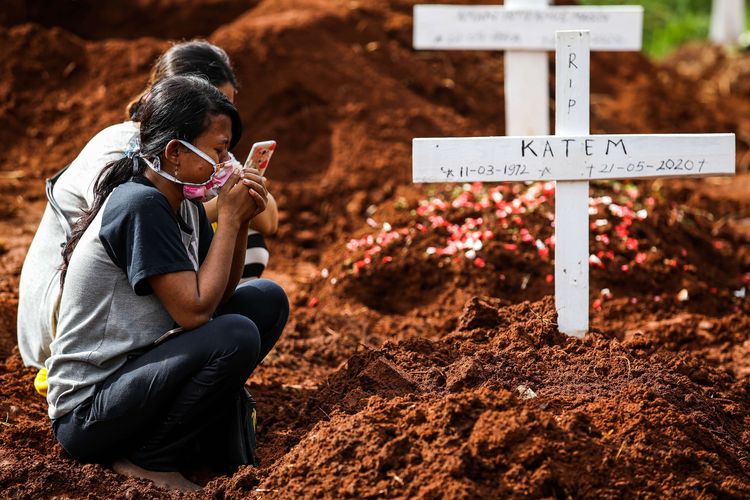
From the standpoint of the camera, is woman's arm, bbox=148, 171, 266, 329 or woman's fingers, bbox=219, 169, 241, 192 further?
woman's fingers, bbox=219, 169, 241, 192

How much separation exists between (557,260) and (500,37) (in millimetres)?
2843

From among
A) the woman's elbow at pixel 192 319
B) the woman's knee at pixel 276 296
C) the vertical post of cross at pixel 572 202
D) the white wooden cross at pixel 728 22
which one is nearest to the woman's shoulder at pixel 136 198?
the woman's elbow at pixel 192 319

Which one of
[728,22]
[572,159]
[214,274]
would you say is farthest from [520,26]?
[728,22]

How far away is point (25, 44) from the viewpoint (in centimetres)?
726

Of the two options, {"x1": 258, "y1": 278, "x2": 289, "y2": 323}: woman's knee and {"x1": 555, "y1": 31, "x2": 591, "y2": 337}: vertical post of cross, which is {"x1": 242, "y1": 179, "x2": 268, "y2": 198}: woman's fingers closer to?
{"x1": 258, "y1": 278, "x2": 289, "y2": 323}: woman's knee

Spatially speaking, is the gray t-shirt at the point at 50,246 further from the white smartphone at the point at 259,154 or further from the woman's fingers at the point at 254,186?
the woman's fingers at the point at 254,186

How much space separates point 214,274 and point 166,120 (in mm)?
496

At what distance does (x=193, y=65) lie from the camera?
3998 mm

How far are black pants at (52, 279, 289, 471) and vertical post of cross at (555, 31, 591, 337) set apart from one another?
1351 mm

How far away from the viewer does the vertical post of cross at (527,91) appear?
21.5 ft

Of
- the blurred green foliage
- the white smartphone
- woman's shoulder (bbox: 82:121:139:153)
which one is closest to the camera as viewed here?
the white smartphone

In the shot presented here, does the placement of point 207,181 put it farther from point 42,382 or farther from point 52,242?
point 42,382

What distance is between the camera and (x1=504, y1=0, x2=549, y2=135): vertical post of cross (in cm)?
655

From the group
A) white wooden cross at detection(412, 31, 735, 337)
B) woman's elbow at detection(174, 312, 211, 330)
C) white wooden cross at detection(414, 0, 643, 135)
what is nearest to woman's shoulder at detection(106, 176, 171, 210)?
woman's elbow at detection(174, 312, 211, 330)
